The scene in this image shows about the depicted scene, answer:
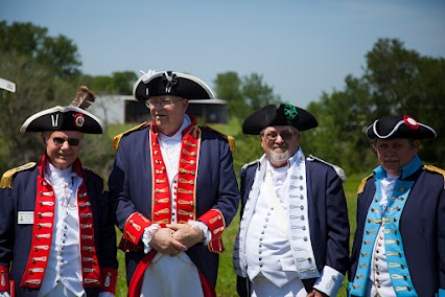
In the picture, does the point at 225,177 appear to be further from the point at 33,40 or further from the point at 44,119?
the point at 33,40

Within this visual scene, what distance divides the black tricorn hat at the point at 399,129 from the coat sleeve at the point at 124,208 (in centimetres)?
171

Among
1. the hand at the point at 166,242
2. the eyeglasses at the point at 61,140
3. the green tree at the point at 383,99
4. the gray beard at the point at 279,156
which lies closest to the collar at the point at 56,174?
the eyeglasses at the point at 61,140

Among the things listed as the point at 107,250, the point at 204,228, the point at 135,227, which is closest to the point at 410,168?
the point at 204,228

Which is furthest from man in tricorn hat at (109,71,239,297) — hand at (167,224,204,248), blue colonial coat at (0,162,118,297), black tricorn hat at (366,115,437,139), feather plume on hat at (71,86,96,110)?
black tricorn hat at (366,115,437,139)

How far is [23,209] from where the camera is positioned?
4.15m

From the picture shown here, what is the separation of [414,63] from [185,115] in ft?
148

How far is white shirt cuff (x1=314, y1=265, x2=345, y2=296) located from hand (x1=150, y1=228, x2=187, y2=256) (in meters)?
0.96

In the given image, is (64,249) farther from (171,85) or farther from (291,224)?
(291,224)

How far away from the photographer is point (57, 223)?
419cm

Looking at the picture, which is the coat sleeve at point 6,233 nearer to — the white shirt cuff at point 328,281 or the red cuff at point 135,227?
the red cuff at point 135,227

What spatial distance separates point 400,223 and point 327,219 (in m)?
0.49

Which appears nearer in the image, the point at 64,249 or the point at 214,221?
the point at 64,249

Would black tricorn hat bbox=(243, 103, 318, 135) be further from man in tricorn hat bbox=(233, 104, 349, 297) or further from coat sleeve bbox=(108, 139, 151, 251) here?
coat sleeve bbox=(108, 139, 151, 251)

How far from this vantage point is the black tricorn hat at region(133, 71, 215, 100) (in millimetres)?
4367
